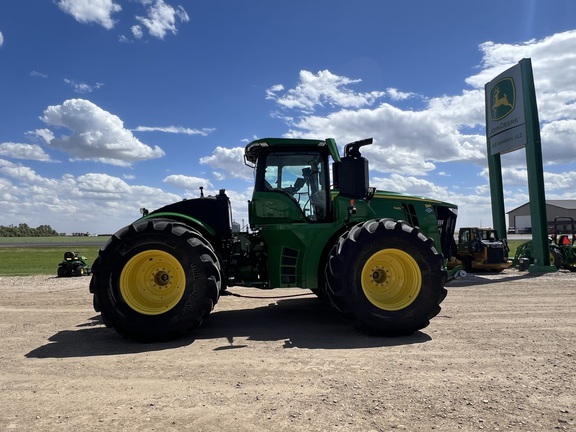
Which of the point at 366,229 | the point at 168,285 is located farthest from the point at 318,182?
the point at 168,285

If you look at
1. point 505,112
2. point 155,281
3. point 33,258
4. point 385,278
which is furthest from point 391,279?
point 33,258

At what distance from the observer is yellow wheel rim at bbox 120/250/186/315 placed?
6.02 meters

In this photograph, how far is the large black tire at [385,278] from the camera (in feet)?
19.7

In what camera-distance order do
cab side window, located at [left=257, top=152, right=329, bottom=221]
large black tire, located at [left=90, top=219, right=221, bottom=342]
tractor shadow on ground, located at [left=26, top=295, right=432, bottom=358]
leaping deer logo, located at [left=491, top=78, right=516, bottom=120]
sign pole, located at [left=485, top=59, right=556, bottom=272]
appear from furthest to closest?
leaping deer logo, located at [left=491, top=78, right=516, bottom=120], sign pole, located at [left=485, top=59, right=556, bottom=272], cab side window, located at [left=257, top=152, right=329, bottom=221], large black tire, located at [left=90, top=219, right=221, bottom=342], tractor shadow on ground, located at [left=26, top=295, right=432, bottom=358]

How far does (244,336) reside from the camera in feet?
20.2

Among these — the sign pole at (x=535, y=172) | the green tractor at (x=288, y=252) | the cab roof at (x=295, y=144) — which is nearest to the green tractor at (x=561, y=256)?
the sign pole at (x=535, y=172)

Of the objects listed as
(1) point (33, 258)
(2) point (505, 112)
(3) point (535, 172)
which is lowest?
(1) point (33, 258)

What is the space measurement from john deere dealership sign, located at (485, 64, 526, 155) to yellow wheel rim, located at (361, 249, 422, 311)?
1405 cm

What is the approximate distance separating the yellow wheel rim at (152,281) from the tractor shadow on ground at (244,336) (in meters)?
0.54

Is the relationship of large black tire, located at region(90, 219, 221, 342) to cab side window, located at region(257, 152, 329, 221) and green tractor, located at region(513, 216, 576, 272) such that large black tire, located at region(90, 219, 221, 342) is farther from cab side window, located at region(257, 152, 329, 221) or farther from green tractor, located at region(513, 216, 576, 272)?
green tractor, located at region(513, 216, 576, 272)

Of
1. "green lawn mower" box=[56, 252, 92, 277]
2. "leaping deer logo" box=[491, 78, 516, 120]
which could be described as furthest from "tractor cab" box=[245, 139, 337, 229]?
"leaping deer logo" box=[491, 78, 516, 120]

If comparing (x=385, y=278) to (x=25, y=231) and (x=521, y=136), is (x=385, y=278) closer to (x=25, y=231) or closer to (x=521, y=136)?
(x=521, y=136)

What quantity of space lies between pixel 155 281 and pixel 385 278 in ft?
Result: 11.0

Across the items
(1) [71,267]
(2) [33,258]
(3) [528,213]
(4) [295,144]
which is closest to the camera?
(4) [295,144]
